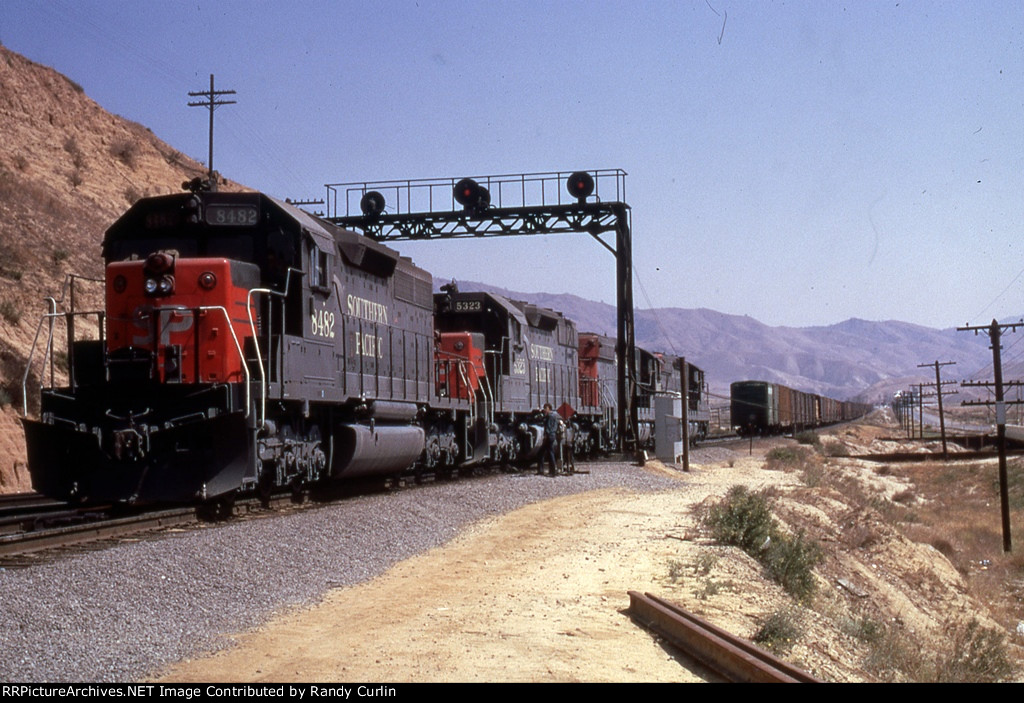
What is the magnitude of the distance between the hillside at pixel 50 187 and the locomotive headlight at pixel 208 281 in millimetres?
10494

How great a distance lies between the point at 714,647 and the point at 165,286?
875 cm

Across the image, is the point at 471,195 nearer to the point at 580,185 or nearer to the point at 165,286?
the point at 580,185

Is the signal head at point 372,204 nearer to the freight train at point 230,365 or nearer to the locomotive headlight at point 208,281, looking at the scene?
the freight train at point 230,365

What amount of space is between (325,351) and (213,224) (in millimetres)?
2414

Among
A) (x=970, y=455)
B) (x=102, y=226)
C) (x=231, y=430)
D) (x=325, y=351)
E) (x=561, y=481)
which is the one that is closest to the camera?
(x=231, y=430)

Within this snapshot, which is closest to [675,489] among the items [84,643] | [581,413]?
[581,413]

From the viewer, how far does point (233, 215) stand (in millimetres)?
14430

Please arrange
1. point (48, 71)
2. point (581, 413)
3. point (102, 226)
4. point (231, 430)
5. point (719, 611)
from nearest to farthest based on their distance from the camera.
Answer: point (719, 611)
point (231, 430)
point (581, 413)
point (102, 226)
point (48, 71)

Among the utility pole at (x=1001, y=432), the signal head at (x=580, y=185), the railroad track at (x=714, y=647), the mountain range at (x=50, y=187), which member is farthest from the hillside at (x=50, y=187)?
the utility pole at (x=1001, y=432)

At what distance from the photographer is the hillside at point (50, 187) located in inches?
1067

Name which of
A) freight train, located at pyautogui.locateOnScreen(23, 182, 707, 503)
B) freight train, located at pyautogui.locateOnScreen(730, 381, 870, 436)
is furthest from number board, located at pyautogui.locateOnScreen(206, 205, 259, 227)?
freight train, located at pyautogui.locateOnScreen(730, 381, 870, 436)

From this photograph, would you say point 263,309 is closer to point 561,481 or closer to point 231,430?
point 231,430

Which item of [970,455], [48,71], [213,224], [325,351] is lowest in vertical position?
[970,455]

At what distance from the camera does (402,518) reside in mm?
14102
